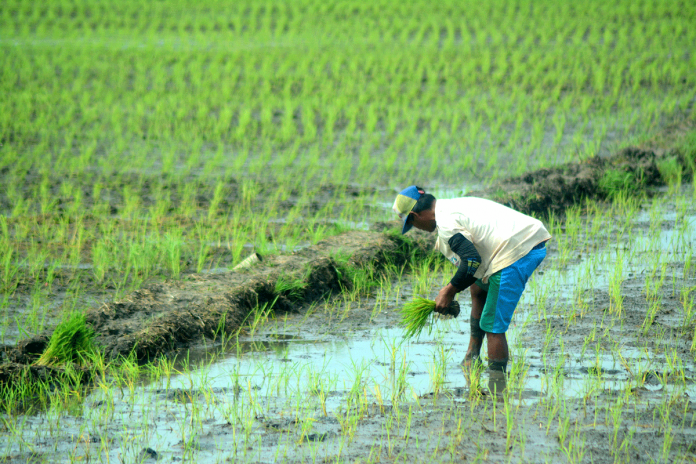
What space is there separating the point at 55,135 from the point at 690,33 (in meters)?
13.7

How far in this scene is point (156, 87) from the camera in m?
12.6

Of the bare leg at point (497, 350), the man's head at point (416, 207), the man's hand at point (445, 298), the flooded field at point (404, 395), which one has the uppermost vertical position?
the man's head at point (416, 207)

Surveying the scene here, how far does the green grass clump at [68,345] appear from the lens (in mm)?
3492

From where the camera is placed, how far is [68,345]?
3.54 metres

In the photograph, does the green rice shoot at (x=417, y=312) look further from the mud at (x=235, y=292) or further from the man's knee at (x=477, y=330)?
the mud at (x=235, y=292)

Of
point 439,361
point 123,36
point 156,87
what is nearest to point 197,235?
point 439,361

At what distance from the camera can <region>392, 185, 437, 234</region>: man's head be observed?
3.28 metres

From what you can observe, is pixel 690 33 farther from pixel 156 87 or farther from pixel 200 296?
pixel 200 296

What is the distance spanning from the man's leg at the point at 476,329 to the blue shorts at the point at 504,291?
277mm

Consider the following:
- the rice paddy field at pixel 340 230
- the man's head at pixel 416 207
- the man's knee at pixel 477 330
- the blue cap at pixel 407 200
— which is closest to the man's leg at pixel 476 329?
the man's knee at pixel 477 330

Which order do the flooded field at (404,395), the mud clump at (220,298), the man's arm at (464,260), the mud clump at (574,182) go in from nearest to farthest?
1. the flooded field at (404,395)
2. the man's arm at (464,260)
3. the mud clump at (220,298)
4. the mud clump at (574,182)

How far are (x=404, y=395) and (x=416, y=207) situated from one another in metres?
0.91

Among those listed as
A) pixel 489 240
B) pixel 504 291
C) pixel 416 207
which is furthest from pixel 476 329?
pixel 416 207

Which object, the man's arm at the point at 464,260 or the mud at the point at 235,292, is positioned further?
the mud at the point at 235,292
